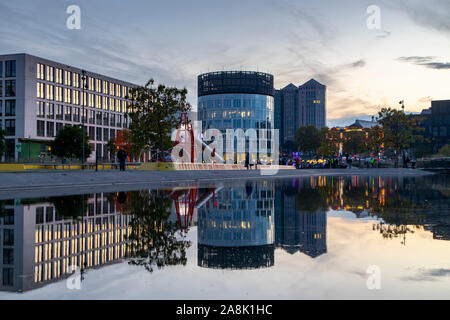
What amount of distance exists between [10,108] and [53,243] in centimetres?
7999

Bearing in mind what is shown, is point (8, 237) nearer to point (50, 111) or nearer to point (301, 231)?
point (301, 231)

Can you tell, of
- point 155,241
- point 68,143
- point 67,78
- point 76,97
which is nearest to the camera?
point 155,241

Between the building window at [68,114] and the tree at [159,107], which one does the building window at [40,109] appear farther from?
the tree at [159,107]

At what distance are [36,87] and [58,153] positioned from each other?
1746cm

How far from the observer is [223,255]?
714 centimetres

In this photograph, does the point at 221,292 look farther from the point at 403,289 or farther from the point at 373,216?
the point at 373,216

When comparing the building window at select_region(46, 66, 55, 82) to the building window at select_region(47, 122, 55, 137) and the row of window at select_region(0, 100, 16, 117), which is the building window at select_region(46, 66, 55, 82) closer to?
the row of window at select_region(0, 100, 16, 117)

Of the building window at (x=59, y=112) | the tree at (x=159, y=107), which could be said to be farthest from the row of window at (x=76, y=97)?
the tree at (x=159, y=107)

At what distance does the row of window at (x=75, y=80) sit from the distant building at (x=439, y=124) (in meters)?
93.0

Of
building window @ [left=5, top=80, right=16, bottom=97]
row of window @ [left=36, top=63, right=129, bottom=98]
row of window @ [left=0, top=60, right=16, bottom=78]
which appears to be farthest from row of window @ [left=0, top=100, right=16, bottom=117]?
row of window @ [left=36, top=63, right=129, bottom=98]

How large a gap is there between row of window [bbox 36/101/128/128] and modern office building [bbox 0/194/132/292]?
62.5m

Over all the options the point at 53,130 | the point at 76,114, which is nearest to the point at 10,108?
the point at 53,130

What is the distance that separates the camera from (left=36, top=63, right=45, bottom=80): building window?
263 ft
